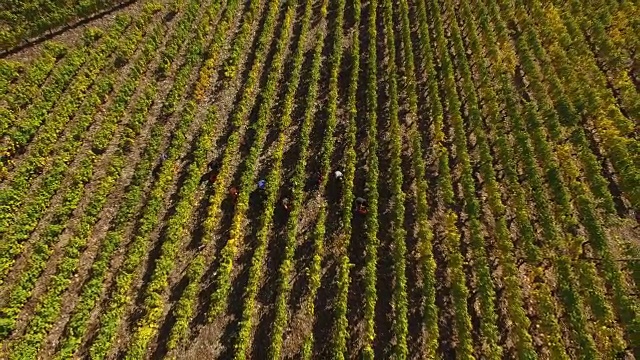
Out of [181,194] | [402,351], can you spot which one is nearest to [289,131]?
[181,194]

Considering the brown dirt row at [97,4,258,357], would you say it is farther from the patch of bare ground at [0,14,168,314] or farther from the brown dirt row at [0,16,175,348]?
the patch of bare ground at [0,14,168,314]

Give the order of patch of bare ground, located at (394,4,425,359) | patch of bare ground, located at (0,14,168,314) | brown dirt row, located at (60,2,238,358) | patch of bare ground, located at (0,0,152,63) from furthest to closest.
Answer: patch of bare ground, located at (0,0,152,63) → patch of bare ground, located at (0,14,168,314) → brown dirt row, located at (60,2,238,358) → patch of bare ground, located at (394,4,425,359)

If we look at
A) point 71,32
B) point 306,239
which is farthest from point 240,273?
point 71,32

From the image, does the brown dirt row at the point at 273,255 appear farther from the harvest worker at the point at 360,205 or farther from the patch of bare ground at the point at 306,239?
the harvest worker at the point at 360,205

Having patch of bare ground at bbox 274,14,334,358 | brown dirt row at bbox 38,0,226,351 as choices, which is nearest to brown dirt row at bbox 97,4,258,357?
brown dirt row at bbox 38,0,226,351

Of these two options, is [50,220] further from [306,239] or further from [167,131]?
[306,239]
